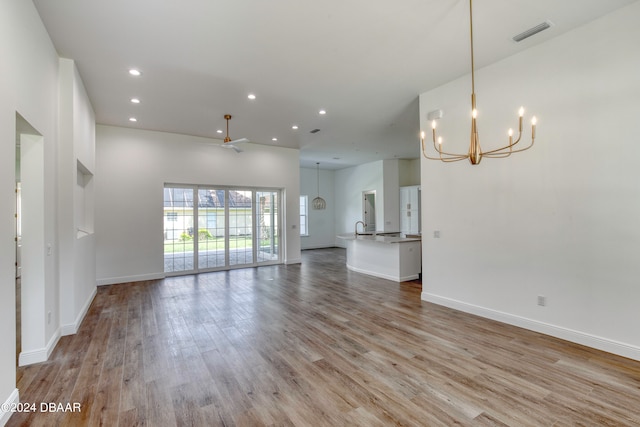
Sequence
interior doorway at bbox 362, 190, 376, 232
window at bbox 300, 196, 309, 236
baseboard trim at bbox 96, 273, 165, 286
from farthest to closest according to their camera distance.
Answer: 1. window at bbox 300, 196, 309, 236
2. interior doorway at bbox 362, 190, 376, 232
3. baseboard trim at bbox 96, 273, 165, 286

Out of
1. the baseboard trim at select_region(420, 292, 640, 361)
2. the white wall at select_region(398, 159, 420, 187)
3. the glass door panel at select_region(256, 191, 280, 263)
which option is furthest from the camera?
the white wall at select_region(398, 159, 420, 187)

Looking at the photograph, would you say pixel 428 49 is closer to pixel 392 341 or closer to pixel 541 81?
pixel 541 81

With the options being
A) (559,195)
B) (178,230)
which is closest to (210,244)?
(178,230)

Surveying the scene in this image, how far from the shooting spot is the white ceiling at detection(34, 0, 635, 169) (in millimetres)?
2762

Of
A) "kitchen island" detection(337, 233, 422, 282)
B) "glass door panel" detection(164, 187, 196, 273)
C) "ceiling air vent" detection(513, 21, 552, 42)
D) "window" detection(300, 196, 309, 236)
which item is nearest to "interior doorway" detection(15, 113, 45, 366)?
"glass door panel" detection(164, 187, 196, 273)

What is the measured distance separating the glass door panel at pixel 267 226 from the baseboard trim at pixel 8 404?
19.2ft

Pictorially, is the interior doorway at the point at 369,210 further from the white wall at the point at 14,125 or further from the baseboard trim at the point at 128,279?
the white wall at the point at 14,125

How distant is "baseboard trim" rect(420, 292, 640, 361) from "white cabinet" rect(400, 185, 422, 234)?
5.47 meters

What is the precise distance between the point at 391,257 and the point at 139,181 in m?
5.71

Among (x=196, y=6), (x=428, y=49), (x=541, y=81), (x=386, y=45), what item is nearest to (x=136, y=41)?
(x=196, y=6)

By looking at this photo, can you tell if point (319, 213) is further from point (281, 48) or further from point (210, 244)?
point (281, 48)

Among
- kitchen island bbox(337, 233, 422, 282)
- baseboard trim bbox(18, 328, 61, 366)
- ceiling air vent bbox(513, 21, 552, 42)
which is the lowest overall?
baseboard trim bbox(18, 328, 61, 366)

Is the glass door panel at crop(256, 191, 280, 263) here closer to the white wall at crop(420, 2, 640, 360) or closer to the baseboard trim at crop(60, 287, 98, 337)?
the baseboard trim at crop(60, 287, 98, 337)

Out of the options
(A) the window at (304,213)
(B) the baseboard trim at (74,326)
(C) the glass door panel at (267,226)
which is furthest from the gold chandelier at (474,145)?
(A) the window at (304,213)
